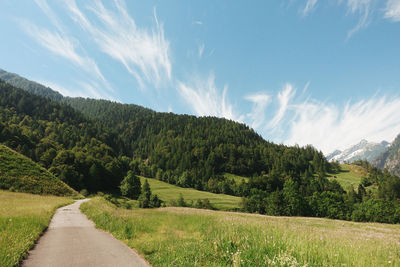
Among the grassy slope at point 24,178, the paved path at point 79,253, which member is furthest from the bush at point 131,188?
the paved path at point 79,253

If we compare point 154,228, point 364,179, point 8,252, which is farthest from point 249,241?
point 364,179

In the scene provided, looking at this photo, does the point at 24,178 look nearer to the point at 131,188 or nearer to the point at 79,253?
the point at 131,188

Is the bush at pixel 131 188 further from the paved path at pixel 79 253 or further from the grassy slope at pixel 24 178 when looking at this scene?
the paved path at pixel 79 253

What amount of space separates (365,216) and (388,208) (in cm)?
1039

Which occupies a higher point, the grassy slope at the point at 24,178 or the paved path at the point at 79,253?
the grassy slope at the point at 24,178

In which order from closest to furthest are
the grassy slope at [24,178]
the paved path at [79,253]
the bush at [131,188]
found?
1. the paved path at [79,253]
2. the grassy slope at [24,178]
3. the bush at [131,188]

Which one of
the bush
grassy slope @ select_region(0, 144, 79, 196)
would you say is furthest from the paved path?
the bush

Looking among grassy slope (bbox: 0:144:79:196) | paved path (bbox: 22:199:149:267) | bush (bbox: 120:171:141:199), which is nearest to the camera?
paved path (bbox: 22:199:149:267)

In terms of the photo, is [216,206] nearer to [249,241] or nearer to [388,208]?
[388,208]

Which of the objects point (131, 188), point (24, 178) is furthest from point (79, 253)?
point (131, 188)

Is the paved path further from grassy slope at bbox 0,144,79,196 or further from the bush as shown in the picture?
the bush

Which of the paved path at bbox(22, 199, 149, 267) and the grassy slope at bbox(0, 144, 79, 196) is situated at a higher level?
the grassy slope at bbox(0, 144, 79, 196)

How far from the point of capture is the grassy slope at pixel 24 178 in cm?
4084

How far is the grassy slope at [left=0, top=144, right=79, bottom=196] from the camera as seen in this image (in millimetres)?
40844
